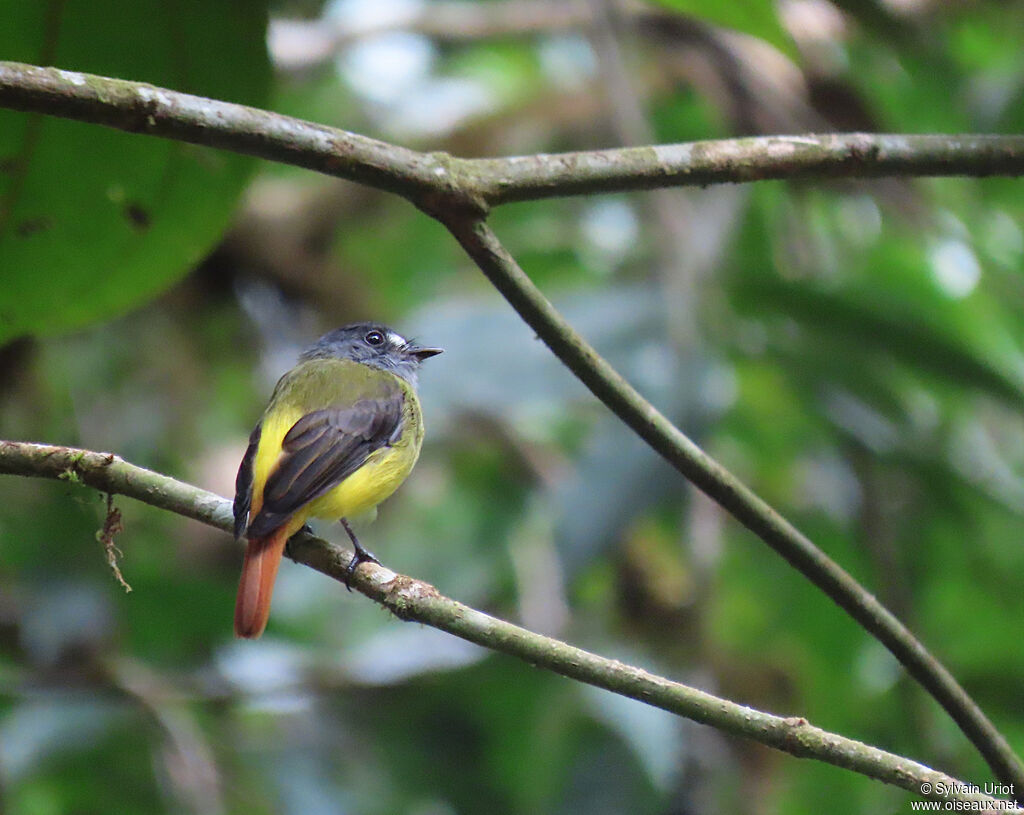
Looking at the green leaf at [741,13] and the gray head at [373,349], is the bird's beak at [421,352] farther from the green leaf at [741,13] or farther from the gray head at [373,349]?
the green leaf at [741,13]

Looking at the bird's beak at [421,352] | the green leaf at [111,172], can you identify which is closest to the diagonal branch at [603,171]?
the green leaf at [111,172]

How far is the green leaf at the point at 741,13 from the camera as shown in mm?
2098

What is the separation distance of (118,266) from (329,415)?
0.67 meters

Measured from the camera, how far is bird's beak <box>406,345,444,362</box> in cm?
340

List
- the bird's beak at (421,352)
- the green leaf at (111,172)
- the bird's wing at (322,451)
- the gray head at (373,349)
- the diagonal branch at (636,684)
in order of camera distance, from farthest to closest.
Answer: the gray head at (373,349), the bird's beak at (421,352), the bird's wing at (322,451), the green leaf at (111,172), the diagonal branch at (636,684)

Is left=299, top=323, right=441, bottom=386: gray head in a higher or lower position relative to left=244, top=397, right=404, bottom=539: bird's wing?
higher

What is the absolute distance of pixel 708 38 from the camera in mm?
4746

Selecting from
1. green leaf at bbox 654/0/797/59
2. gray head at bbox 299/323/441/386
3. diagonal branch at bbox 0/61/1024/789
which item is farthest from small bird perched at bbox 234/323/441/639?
green leaf at bbox 654/0/797/59

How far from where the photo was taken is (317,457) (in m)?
2.51

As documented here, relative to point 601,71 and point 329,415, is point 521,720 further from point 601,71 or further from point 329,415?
point 601,71

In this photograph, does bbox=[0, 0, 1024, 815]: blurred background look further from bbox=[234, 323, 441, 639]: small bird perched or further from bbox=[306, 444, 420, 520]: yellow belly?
bbox=[306, 444, 420, 520]: yellow belly

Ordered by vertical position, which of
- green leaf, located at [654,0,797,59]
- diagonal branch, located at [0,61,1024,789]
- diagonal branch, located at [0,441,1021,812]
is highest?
green leaf, located at [654,0,797,59]

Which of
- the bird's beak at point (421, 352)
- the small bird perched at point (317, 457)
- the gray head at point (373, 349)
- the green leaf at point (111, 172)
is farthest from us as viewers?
the gray head at point (373, 349)

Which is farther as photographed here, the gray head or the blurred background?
the gray head
